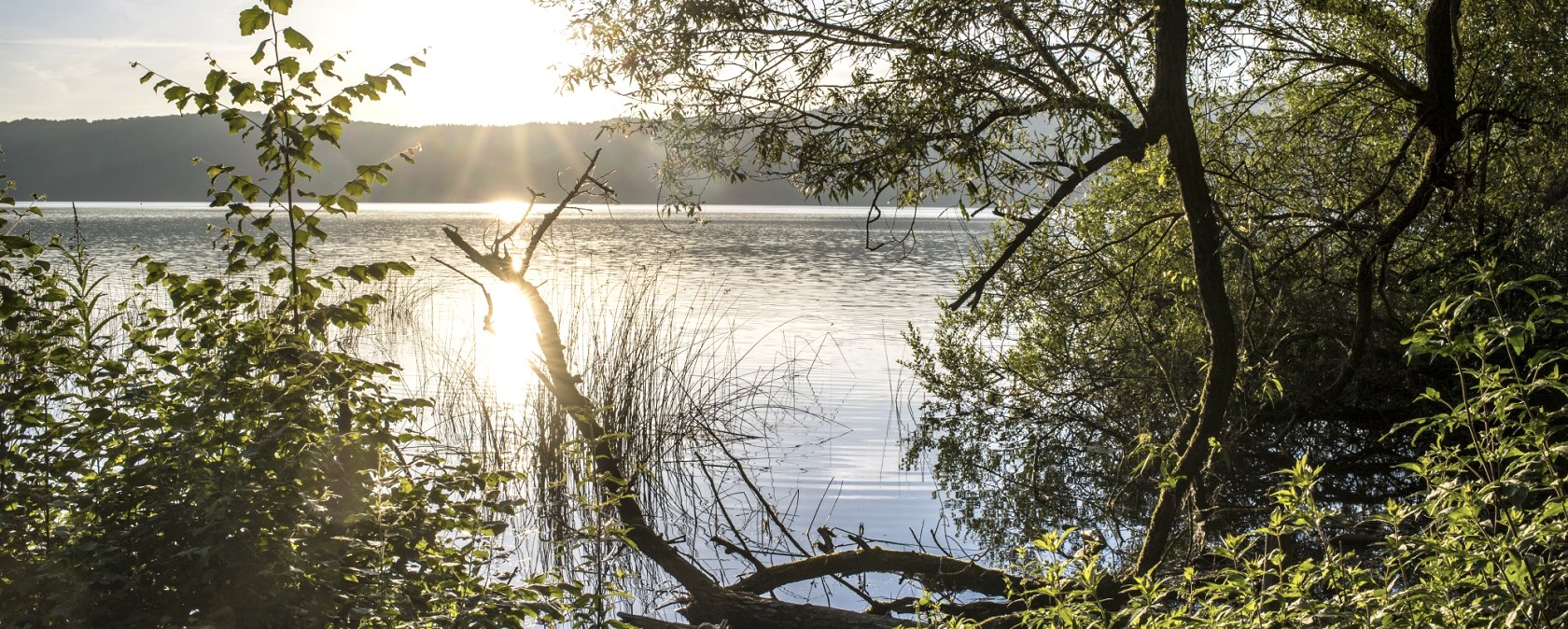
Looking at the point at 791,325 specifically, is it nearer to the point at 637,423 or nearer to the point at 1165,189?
the point at 637,423

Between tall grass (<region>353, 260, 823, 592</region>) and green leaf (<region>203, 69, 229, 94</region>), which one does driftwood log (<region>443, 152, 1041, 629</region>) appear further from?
green leaf (<region>203, 69, 229, 94</region>)

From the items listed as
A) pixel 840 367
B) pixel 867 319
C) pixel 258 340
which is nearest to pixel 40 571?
pixel 258 340

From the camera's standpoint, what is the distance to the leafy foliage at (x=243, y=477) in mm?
2898

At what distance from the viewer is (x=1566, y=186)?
6738mm

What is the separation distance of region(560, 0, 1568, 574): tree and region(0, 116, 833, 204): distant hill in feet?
265

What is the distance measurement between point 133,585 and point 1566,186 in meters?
7.51

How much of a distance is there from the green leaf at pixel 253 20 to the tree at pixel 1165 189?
2.82 metres

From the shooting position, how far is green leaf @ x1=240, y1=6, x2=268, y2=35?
3.25m

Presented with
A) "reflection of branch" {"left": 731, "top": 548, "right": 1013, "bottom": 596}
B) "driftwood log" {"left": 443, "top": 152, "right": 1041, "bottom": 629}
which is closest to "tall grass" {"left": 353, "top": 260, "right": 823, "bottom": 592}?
"driftwood log" {"left": 443, "top": 152, "right": 1041, "bottom": 629}

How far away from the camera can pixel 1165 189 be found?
757 cm

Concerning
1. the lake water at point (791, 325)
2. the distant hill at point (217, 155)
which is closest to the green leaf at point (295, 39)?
the lake water at point (791, 325)

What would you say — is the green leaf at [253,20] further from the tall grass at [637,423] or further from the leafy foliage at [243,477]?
the tall grass at [637,423]

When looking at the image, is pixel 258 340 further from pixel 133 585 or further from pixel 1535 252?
pixel 1535 252

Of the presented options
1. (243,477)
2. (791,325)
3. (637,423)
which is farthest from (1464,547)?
(791,325)
